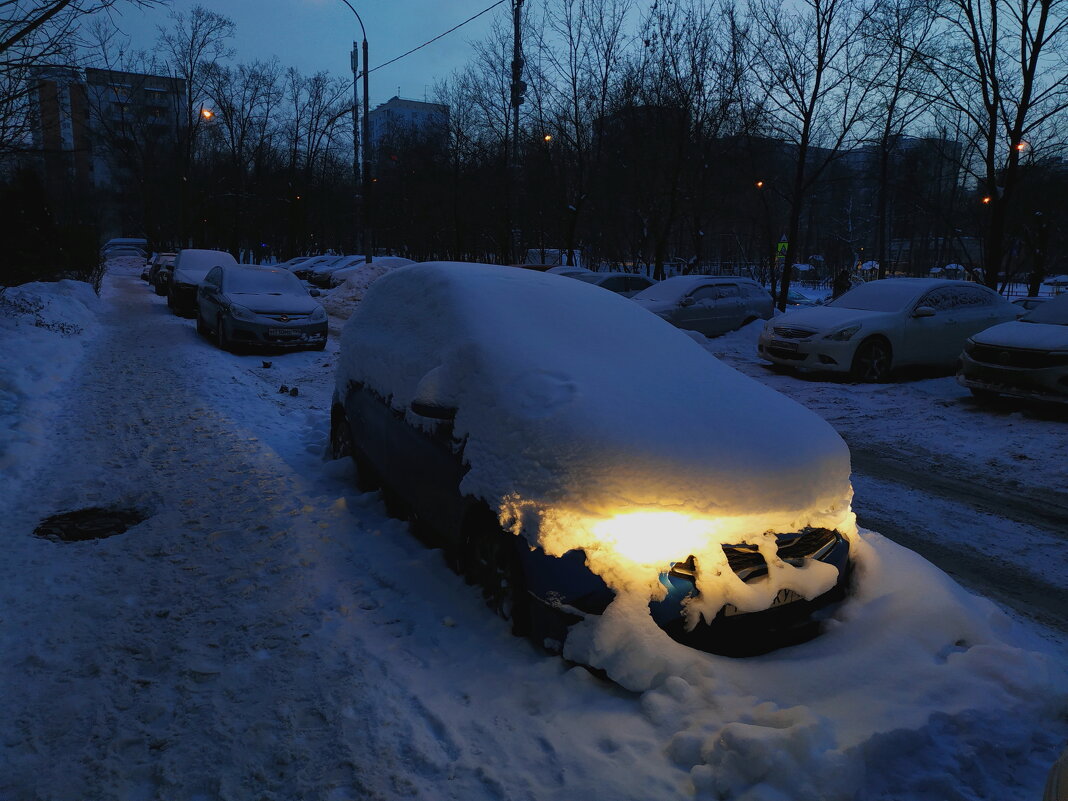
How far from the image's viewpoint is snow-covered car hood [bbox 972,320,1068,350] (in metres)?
8.43

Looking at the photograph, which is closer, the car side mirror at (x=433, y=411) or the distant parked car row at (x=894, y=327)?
the car side mirror at (x=433, y=411)

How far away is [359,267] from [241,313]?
660 inches

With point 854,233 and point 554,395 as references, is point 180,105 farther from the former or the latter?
point 854,233

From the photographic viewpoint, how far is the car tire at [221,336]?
12875 mm

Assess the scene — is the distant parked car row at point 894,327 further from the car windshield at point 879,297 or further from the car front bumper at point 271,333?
the car front bumper at point 271,333

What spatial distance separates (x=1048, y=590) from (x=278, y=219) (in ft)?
184

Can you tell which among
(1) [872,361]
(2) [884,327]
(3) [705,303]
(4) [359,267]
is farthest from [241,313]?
(4) [359,267]

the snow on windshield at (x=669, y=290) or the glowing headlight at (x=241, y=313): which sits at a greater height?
the snow on windshield at (x=669, y=290)

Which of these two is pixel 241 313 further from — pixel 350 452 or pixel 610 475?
pixel 610 475

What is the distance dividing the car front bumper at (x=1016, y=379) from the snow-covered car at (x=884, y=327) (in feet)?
6.12

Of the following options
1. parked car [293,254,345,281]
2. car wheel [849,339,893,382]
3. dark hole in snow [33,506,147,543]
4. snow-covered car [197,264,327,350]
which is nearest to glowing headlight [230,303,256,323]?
snow-covered car [197,264,327,350]

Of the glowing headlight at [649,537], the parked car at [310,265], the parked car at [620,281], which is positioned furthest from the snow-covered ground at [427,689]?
the parked car at [310,265]

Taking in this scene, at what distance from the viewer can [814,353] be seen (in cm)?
1141

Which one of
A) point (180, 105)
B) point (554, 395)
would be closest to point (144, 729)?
point (554, 395)
